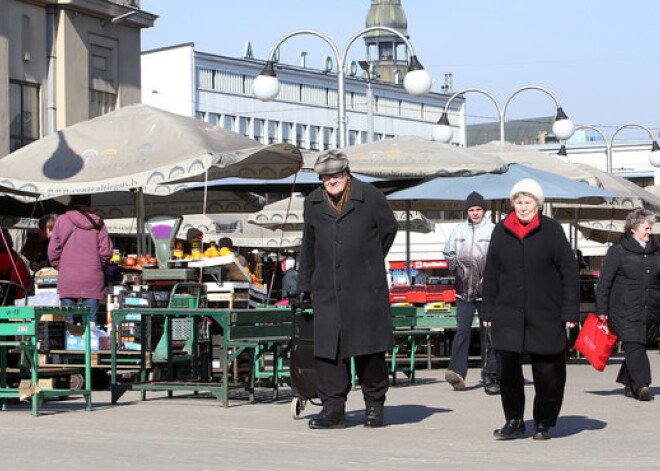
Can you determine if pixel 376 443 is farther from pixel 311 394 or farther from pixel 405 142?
pixel 405 142

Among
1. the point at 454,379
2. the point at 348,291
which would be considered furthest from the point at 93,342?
the point at 348,291

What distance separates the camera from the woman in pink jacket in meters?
15.4

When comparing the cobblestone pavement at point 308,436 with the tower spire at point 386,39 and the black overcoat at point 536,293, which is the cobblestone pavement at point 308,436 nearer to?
the black overcoat at point 536,293

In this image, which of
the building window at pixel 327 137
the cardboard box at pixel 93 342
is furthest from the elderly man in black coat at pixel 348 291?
the building window at pixel 327 137

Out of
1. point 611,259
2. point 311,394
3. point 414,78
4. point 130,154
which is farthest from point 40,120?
point 311,394

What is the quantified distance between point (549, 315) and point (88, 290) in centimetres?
655

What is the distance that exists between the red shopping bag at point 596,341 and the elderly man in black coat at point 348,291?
3577mm

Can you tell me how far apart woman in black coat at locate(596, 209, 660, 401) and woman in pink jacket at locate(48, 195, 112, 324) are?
192 inches

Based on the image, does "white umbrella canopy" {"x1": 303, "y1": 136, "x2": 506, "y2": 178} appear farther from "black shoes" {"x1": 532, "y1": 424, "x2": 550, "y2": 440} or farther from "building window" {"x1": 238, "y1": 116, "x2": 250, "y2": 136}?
"building window" {"x1": 238, "y1": 116, "x2": 250, "y2": 136}

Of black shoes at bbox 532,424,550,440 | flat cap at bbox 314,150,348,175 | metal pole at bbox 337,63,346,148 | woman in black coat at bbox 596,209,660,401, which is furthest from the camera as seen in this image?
metal pole at bbox 337,63,346,148

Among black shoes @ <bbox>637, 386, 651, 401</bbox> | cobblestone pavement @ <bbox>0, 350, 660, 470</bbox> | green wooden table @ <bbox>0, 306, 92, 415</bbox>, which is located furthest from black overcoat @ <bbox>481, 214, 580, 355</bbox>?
black shoes @ <bbox>637, 386, 651, 401</bbox>

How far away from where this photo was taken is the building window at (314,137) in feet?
346

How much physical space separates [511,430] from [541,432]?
19 cm

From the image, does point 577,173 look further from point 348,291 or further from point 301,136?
point 301,136
